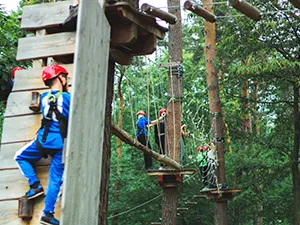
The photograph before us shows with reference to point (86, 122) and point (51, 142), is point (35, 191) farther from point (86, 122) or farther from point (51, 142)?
point (86, 122)

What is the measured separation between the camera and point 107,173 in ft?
11.8

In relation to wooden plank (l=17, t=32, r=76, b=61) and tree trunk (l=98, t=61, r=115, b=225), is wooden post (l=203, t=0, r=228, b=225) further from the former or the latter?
wooden plank (l=17, t=32, r=76, b=61)

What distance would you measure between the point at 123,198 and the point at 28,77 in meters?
12.7

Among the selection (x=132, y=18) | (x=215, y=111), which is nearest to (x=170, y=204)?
(x=215, y=111)

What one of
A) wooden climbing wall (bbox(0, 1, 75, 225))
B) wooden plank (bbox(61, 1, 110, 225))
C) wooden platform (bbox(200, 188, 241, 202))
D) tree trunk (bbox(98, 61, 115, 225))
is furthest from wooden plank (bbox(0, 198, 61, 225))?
wooden platform (bbox(200, 188, 241, 202))

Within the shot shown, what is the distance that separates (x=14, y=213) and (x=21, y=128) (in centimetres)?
52

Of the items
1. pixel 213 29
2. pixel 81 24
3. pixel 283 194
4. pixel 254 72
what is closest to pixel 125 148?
pixel 283 194

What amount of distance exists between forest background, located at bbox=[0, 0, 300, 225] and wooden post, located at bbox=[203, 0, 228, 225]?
0.27 metres

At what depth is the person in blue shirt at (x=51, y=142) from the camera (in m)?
2.81

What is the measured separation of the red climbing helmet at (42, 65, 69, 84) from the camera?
2.91 metres

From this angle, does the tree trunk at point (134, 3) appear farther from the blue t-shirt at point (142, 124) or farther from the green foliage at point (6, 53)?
the blue t-shirt at point (142, 124)

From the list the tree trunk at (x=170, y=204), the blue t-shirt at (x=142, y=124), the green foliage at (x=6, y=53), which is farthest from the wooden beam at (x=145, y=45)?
the tree trunk at (x=170, y=204)

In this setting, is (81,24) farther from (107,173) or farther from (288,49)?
(288,49)

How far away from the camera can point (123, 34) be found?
3393 millimetres
